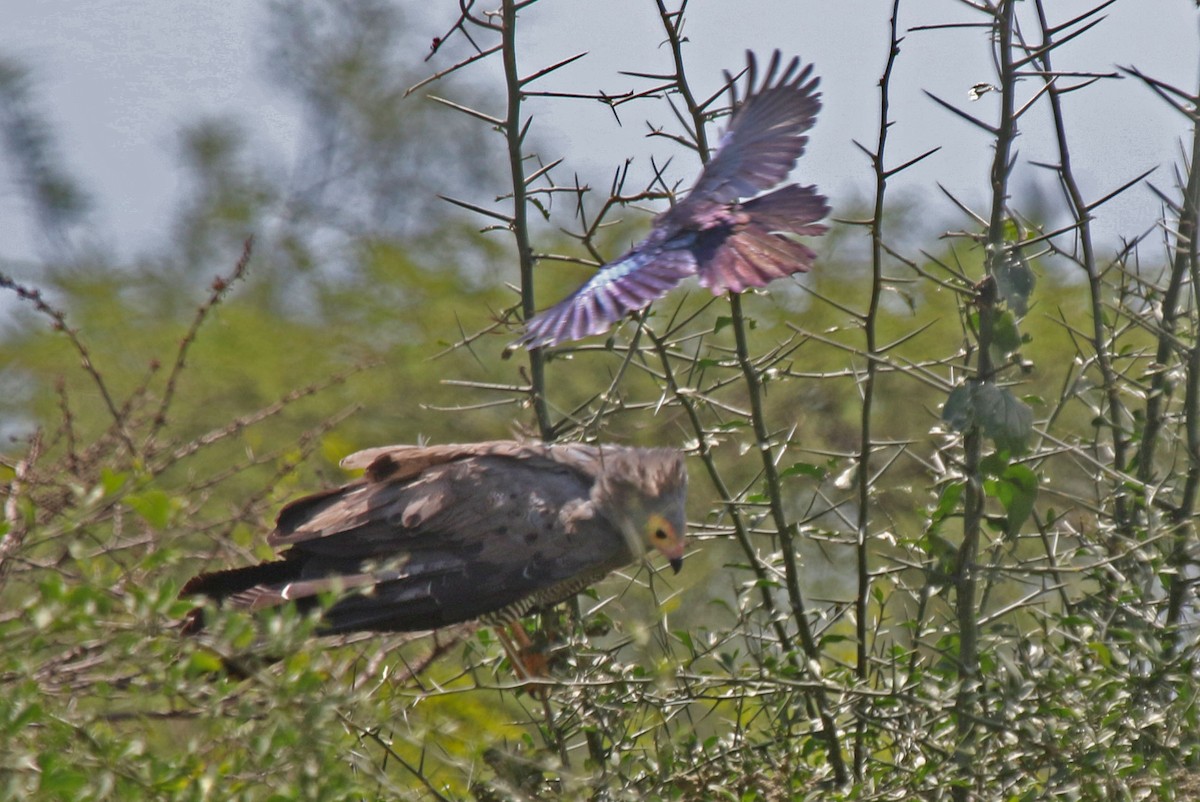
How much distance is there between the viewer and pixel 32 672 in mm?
1647

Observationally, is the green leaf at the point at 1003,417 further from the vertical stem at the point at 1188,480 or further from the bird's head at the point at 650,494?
the bird's head at the point at 650,494

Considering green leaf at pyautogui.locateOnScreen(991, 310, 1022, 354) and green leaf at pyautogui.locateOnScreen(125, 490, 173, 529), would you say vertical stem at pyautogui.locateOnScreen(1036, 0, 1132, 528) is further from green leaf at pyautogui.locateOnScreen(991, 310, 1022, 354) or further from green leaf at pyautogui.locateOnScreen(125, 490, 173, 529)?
green leaf at pyautogui.locateOnScreen(125, 490, 173, 529)

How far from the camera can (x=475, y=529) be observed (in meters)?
3.60

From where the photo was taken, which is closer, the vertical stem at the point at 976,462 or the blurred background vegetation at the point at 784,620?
the blurred background vegetation at the point at 784,620

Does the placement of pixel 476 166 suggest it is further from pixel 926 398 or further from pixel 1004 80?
pixel 1004 80

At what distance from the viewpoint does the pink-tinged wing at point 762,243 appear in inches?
108

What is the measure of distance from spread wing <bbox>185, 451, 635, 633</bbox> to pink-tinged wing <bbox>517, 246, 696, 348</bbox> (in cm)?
84

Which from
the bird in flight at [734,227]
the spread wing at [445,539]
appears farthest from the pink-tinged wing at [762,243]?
the spread wing at [445,539]

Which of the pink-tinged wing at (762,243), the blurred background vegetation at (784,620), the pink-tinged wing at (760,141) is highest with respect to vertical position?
the pink-tinged wing at (760,141)

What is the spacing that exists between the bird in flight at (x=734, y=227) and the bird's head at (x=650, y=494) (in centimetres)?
76

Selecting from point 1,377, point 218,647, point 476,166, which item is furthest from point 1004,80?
point 476,166

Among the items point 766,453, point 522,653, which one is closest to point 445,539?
point 522,653

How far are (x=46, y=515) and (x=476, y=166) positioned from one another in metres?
6.47

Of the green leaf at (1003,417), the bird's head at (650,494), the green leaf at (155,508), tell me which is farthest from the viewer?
the bird's head at (650,494)
